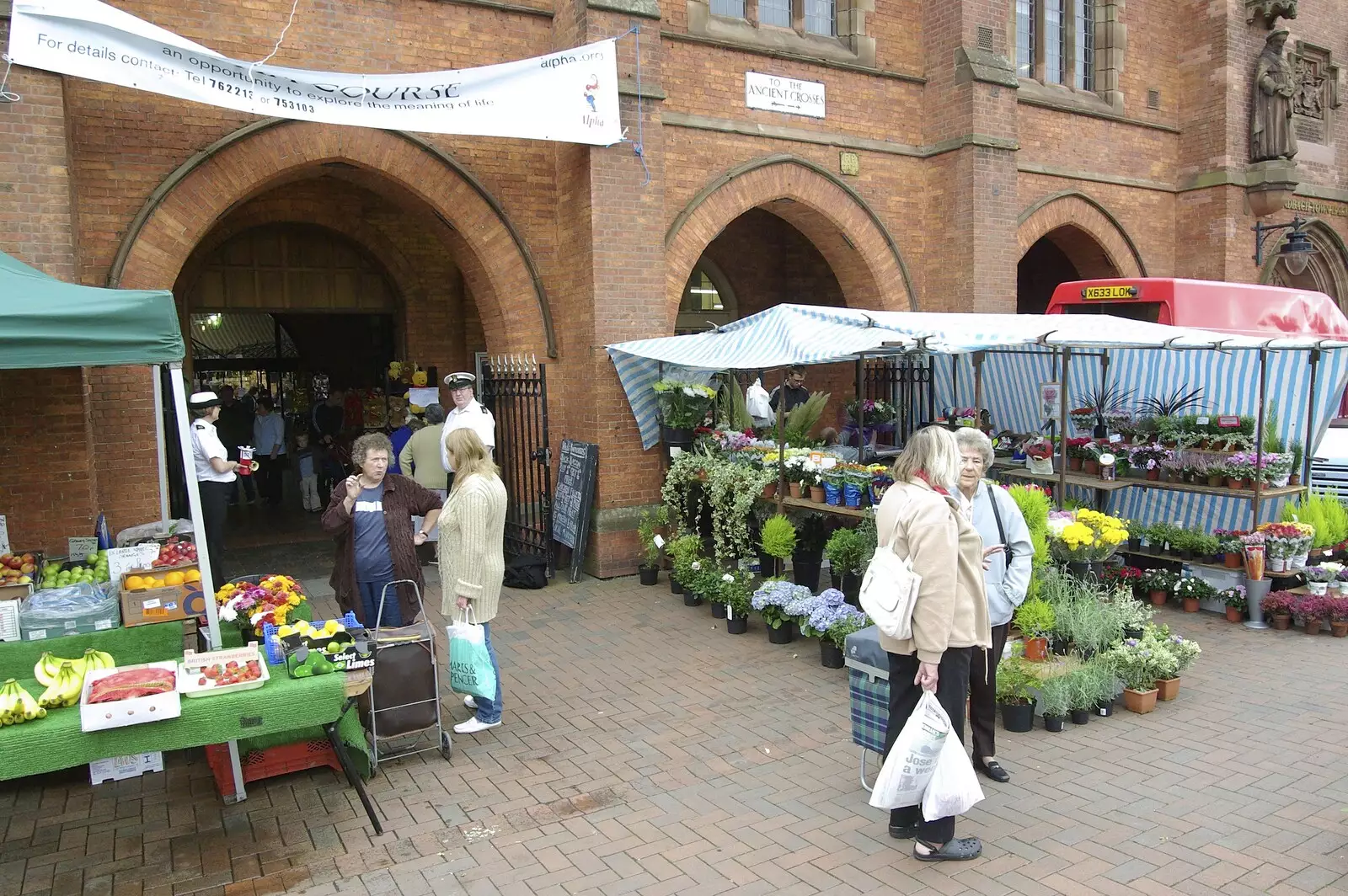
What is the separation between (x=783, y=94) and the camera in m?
11.2

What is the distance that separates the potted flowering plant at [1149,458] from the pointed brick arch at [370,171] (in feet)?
19.4

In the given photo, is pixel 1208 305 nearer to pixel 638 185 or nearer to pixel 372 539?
pixel 638 185

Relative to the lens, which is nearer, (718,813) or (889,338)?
(718,813)

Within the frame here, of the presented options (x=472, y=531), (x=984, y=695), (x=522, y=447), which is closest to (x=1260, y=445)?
(x=984, y=695)

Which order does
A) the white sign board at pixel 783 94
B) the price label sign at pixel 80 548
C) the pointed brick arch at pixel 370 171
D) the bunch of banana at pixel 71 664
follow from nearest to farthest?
the bunch of banana at pixel 71 664, the price label sign at pixel 80 548, the pointed brick arch at pixel 370 171, the white sign board at pixel 783 94

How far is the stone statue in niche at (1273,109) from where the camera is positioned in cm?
1510

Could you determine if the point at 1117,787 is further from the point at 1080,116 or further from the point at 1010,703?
the point at 1080,116

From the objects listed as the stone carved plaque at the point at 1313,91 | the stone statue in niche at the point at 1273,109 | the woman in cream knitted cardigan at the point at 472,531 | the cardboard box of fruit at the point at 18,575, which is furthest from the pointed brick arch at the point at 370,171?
the stone carved plaque at the point at 1313,91

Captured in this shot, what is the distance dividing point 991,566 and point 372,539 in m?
3.53

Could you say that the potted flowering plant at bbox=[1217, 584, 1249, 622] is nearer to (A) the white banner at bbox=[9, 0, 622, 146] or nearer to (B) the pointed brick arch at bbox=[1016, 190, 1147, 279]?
(B) the pointed brick arch at bbox=[1016, 190, 1147, 279]

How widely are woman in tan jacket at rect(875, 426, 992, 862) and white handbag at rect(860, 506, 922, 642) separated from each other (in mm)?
33

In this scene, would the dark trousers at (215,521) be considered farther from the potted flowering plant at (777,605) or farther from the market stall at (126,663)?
the potted flowering plant at (777,605)

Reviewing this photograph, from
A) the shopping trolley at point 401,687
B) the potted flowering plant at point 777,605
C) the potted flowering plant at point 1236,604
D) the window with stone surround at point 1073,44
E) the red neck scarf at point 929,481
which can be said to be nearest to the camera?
the red neck scarf at point 929,481

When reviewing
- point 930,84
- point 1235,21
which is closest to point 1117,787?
point 930,84
